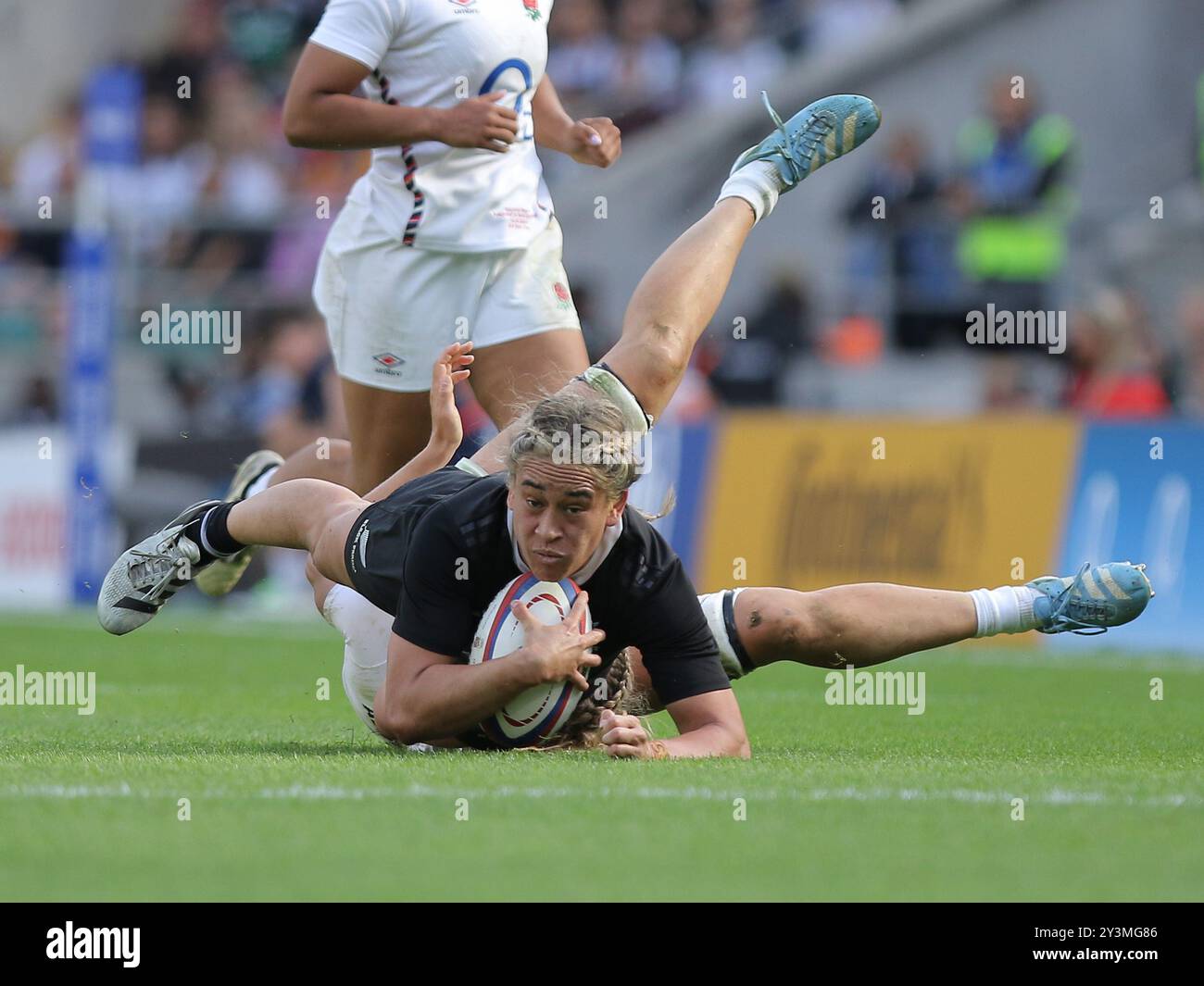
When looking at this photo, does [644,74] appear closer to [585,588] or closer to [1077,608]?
[1077,608]

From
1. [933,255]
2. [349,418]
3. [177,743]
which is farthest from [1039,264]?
[177,743]

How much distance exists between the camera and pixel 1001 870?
436 centimetres

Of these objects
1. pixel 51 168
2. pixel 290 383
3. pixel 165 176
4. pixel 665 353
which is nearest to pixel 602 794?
pixel 665 353

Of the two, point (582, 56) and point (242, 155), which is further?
point (242, 155)

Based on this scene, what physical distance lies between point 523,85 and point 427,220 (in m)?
0.66

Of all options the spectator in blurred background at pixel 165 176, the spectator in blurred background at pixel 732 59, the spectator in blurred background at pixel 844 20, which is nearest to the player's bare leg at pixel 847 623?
the spectator in blurred background at pixel 165 176

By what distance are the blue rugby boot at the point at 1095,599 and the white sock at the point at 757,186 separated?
1.89 m

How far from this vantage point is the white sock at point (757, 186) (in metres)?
7.68

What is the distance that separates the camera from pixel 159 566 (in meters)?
7.59

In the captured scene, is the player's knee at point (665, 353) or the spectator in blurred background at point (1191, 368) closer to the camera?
the player's knee at point (665, 353)

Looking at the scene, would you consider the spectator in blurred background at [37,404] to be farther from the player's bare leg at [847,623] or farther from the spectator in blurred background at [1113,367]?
the player's bare leg at [847,623]

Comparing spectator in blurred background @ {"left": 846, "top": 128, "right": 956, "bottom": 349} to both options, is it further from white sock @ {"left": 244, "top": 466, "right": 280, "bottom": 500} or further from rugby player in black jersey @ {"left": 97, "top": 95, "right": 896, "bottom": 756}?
rugby player in black jersey @ {"left": 97, "top": 95, "right": 896, "bottom": 756}

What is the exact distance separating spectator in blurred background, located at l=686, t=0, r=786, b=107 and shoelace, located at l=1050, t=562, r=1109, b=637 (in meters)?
12.9

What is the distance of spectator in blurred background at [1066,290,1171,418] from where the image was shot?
13.3 metres
